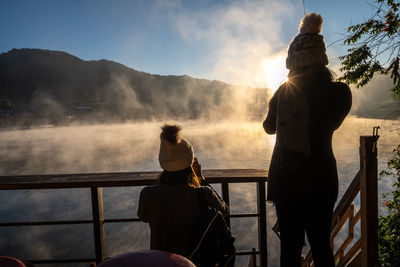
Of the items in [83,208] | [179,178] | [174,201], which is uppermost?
[179,178]

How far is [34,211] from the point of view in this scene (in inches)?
1538

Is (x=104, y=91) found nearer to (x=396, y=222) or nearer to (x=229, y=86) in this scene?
(x=229, y=86)

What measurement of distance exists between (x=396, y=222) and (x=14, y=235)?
5292 cm

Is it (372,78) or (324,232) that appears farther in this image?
(372,78)

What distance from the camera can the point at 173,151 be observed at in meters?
1.25

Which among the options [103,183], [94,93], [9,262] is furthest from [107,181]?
[94,93]

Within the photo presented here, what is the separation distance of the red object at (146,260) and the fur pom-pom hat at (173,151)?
57 cm

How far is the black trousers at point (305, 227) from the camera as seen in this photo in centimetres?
105

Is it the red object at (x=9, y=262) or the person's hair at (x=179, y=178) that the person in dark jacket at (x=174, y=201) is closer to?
the person's hair at (x=179, y=178)

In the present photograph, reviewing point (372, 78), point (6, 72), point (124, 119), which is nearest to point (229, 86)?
point (124, 119)

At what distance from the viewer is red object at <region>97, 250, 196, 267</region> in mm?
652

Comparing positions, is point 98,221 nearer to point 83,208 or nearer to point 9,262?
point 9,262

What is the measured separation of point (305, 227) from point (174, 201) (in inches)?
26.3

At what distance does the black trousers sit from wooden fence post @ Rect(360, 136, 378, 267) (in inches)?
13.1
